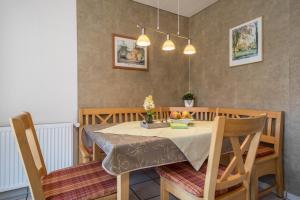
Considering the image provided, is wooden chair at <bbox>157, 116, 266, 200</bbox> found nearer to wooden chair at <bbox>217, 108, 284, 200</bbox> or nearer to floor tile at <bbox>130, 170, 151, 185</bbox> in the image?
wooden chair at <bbox>217, 108, 284, 200</bbox>

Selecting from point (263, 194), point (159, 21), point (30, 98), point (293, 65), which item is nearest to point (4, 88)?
point (30, 98)

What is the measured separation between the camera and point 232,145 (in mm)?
1000

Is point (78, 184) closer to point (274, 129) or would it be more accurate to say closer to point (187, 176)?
point (187, 176)

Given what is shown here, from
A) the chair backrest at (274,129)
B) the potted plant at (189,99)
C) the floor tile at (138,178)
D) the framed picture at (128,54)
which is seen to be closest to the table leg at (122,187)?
the floor tile at (138,178)

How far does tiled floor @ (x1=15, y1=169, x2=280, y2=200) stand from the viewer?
6.44 ft

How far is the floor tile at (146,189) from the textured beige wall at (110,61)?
109 centimetres

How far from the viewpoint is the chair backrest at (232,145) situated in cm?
91

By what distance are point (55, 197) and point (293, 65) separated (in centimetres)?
235

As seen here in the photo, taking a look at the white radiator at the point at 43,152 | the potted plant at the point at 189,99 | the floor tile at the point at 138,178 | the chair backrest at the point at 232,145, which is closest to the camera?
the chair backrest at the point at 232,145

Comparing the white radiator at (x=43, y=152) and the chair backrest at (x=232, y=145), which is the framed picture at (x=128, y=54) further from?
the chair backrest at (x=232, y=145)

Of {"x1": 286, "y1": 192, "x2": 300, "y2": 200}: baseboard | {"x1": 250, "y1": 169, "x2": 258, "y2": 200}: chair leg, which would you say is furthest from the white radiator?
{"x1": 286, "y1": 192, "x2": 300, "y2": 200}: baseboard

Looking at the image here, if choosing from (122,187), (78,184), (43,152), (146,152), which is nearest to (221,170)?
(146,152)

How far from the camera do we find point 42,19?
2084mm

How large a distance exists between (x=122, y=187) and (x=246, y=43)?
2.21m
